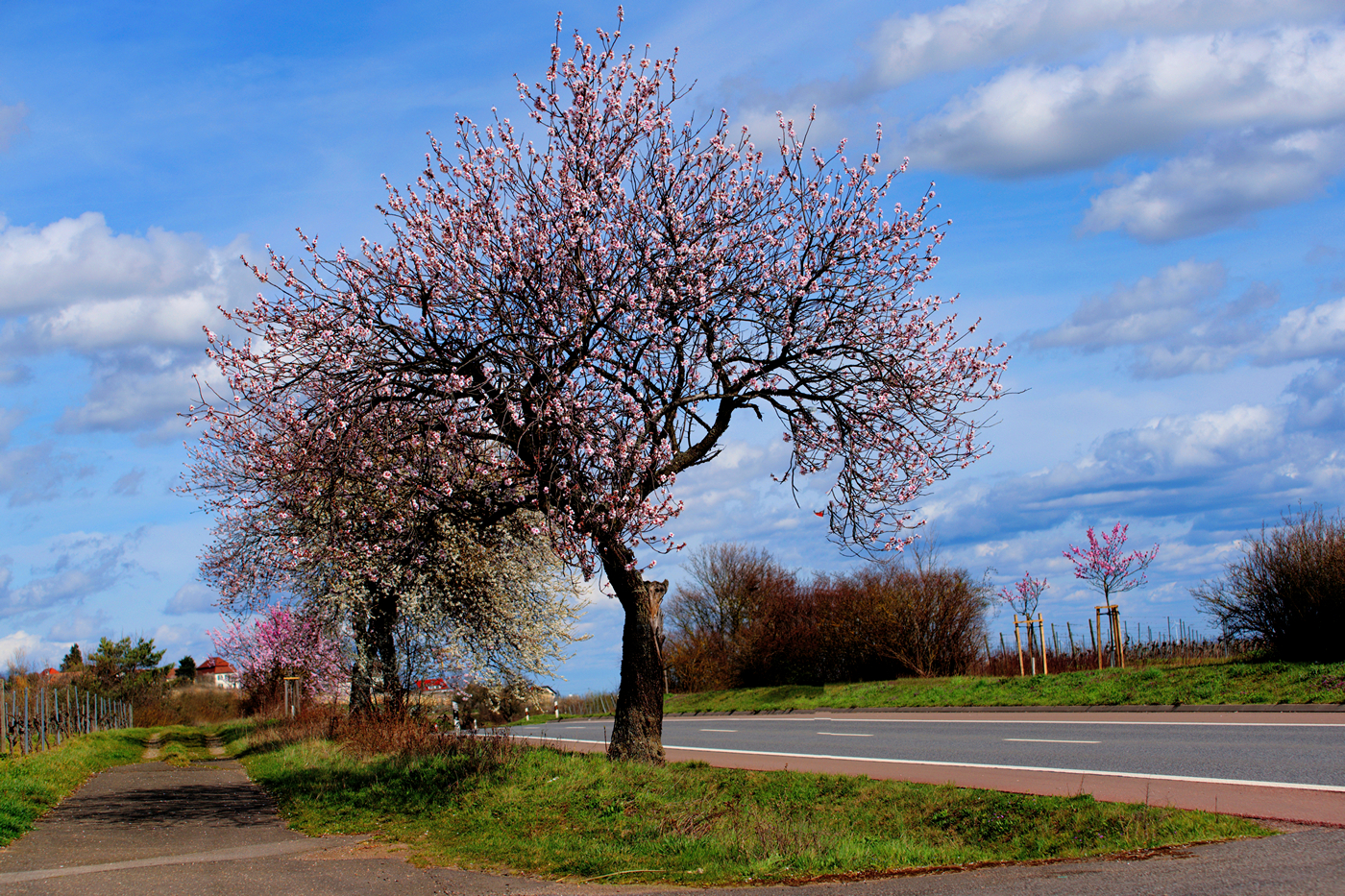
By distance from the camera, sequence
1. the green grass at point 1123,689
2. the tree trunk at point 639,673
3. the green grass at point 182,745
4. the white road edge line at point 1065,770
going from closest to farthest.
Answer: the white road edge line at point 1065,770 → the tree trunk at point 639,673 → the green grass at point 1123,689 → the green grass at point 182,745

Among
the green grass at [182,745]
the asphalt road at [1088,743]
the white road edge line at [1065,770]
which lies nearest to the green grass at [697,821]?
the white road edge line at [1065,770]

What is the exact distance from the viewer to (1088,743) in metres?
14.0

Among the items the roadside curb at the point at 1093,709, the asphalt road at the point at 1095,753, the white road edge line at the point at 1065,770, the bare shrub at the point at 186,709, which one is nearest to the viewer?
the asphalt road at the point at 1095,753

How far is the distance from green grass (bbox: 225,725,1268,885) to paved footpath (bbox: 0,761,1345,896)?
40cm

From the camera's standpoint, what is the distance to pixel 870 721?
70.3ft

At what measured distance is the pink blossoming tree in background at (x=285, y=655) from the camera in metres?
24.8

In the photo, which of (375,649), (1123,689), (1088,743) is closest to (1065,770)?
(1088,743)

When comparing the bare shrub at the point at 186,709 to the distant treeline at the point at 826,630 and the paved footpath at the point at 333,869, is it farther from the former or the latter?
the paved footpath at the point at 333,869

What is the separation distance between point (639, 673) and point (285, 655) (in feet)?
80.0

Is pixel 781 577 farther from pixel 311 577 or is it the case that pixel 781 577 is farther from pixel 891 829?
pixel 891 829

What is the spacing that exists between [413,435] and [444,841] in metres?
5.12

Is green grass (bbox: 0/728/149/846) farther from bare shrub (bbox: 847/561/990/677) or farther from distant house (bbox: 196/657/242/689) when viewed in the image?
distant house (bbox: 196/657/242/689)

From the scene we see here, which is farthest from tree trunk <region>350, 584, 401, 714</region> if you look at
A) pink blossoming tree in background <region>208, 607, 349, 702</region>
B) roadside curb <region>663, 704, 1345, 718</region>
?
roadside curb <region>663, 704, 1345, 718</region>

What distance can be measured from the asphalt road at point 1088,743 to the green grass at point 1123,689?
65.4 inches
